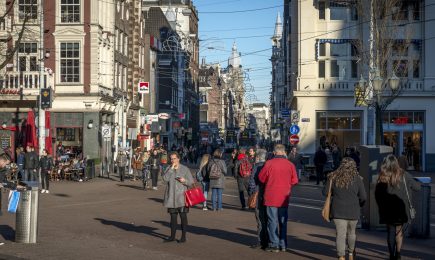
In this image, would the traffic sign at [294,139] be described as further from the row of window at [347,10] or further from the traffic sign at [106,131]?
the traffic sign at [106,131]

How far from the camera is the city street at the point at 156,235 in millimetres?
12547

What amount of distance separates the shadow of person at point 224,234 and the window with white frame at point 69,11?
27.2 metres

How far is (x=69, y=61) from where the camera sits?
137ft

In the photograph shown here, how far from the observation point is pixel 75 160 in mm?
37125

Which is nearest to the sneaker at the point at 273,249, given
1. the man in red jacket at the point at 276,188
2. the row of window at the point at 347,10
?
the man in red jacket at the point at 276,188

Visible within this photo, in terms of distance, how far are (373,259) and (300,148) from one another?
32.8m

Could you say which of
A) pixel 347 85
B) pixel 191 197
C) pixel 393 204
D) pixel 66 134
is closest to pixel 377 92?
pixel 347 85

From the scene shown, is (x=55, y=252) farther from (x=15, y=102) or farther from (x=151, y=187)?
(x=15, y=102)

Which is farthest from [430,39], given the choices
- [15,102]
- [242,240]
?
[242,240]

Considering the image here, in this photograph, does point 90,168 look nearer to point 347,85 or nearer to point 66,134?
point 66,134

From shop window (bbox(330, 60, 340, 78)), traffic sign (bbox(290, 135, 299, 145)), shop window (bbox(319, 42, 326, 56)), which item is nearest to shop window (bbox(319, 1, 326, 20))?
shop window (bbox(319, 42, 326, 56))

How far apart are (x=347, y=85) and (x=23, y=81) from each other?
1911cm

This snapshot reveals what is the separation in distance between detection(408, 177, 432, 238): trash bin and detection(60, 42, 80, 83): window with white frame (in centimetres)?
2992

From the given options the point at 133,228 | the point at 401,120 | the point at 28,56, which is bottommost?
the point at 133,228
